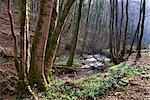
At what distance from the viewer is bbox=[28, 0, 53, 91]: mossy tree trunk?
30.0ft

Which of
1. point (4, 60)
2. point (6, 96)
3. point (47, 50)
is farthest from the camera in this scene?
point (4, 60)

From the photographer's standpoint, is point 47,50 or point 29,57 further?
point 47,50

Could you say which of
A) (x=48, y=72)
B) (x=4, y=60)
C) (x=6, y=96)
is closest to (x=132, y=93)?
(x=48, y=72)

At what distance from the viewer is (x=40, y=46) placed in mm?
9312

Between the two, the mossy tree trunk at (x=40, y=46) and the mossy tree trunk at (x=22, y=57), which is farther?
the mossy tree trunk at (x=40, y=46)

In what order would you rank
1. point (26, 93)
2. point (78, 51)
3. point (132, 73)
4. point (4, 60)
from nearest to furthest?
point (26, 93)
point (132, 73)
point (4, 60)
point (78, 51)

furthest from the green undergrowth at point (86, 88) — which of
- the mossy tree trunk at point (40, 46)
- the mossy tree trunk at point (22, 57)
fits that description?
the mossy tree trunk at point (22, 57)

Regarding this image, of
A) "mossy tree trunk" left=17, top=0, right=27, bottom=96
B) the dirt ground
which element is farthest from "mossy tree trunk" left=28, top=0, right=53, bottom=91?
the dirt ground

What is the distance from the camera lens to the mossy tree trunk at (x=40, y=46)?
913 centimetres

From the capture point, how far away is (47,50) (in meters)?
10.8

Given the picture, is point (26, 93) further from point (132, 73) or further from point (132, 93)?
point (132, 73)

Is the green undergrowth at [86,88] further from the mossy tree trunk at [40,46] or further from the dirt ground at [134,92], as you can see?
the mossy tree trunk at [40,46]

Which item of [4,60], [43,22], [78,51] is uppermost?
[43,22]

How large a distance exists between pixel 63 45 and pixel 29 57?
25.5m
